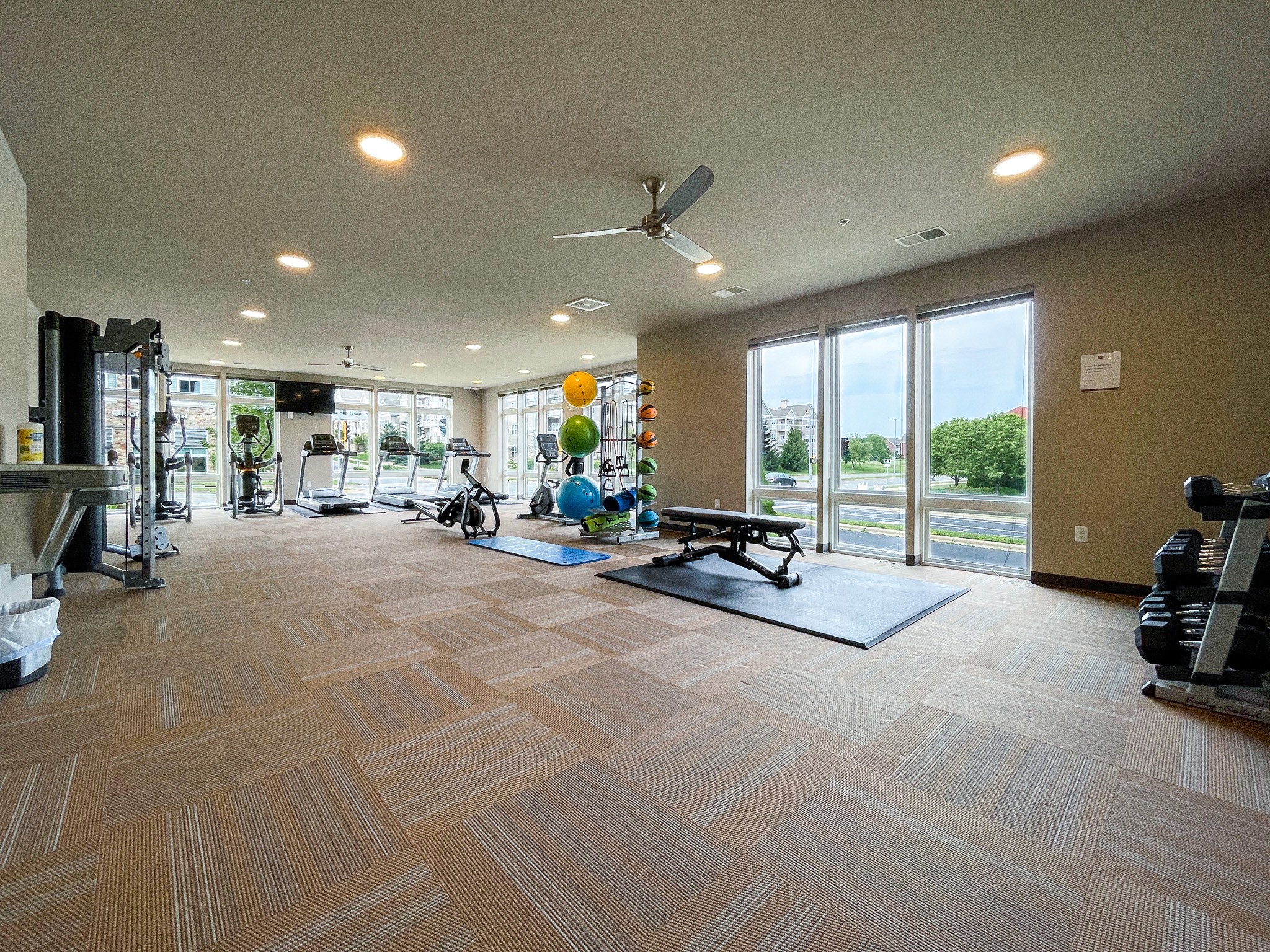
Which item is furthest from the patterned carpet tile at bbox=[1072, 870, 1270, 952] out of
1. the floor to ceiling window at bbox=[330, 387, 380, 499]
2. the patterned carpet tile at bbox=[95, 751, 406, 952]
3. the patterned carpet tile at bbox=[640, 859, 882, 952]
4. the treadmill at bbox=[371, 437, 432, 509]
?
the floor to ceiling window at bbox=[330, 387, 380, 499]

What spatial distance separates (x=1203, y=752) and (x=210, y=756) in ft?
11.8

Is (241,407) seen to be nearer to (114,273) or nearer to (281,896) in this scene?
(114,273)

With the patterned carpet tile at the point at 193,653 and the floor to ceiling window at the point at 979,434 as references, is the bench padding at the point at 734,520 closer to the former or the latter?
the floor to ceiling window at the point at 979,434

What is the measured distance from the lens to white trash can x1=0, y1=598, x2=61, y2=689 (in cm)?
229

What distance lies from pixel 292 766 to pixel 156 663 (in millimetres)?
1505

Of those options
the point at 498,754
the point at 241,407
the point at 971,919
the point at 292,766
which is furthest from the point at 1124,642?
the point at 241,407

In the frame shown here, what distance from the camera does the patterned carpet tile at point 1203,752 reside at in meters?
1.69

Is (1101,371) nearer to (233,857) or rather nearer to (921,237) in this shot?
(921,237)

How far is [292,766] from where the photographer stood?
1.78 m

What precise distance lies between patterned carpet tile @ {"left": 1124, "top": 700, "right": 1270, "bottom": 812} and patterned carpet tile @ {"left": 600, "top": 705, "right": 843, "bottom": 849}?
1.13 meters

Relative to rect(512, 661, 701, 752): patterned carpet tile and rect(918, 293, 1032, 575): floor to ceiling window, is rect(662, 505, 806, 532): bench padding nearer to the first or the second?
rect(918, 293, 1032, 575): floor to ceiling window

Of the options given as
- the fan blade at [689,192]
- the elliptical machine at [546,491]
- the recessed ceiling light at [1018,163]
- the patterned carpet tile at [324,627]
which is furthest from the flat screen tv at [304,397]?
the recessed ceiling light at [1018,163]

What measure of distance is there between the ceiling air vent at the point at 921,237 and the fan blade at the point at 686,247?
180 centimetres

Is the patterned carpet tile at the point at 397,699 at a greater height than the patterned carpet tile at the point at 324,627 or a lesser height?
lesser
